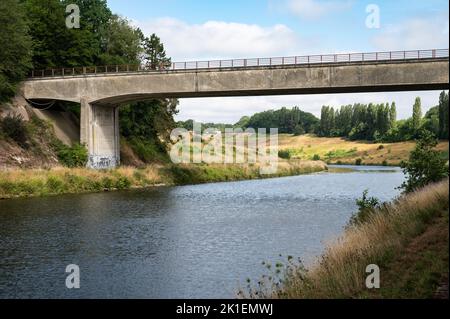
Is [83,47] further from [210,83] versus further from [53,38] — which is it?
[210,83]

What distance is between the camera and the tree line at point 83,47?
5147 cm

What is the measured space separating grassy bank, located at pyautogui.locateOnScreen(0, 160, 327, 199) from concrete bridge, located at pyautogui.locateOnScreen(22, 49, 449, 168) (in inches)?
218

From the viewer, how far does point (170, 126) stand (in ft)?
281

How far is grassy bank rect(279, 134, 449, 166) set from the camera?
142262 millimetres

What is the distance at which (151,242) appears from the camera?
2272cm

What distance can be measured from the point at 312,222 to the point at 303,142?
170640 millimetres

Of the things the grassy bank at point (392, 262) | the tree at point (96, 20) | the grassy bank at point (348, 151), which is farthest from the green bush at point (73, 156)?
the grassy bank at point (348, 151)

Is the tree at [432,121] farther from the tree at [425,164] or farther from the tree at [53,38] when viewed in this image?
the tree at [425,164]

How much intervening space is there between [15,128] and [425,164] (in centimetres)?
3991

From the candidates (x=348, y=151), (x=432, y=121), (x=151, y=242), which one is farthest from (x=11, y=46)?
(x=348, y=151)

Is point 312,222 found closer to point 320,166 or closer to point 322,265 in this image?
point 322,265

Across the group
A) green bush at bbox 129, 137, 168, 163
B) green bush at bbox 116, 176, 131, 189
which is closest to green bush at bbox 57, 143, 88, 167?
green bush at bbox 116, 176, 131, 189

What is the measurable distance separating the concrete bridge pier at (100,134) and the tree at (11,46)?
729cm

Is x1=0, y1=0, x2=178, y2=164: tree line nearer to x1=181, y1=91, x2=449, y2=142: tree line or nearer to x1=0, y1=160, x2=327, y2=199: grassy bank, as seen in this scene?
x1=0, y1=160, x2=327, y2=199: grassy bank
